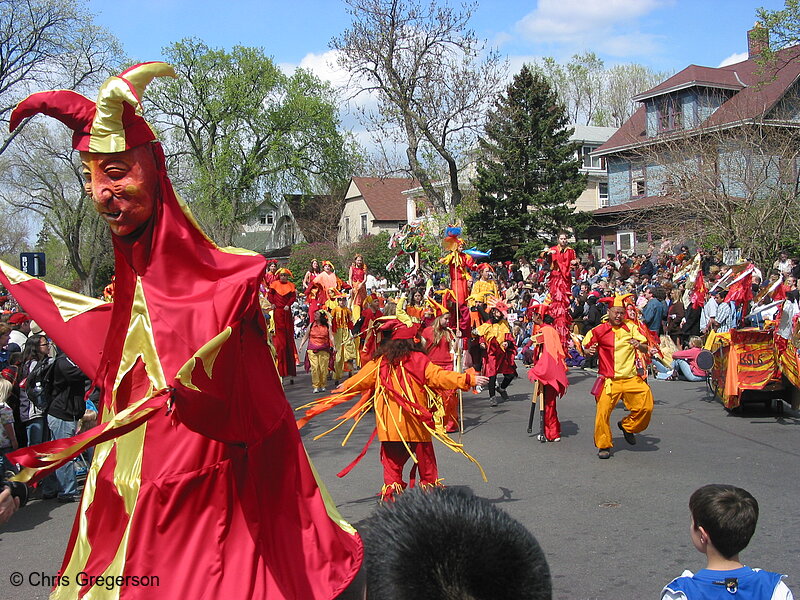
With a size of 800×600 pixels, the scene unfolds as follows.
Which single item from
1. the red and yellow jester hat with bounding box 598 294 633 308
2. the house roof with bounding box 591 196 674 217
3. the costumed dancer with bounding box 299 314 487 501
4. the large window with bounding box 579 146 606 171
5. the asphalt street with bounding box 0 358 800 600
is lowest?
the asphalt street with bounding box 0 358 800 600

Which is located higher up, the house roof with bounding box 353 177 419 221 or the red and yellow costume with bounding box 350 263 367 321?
the house roof with bounding box 353 177 419 221

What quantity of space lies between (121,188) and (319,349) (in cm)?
1237

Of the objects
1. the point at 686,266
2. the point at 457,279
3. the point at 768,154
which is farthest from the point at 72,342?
the point at 768,154

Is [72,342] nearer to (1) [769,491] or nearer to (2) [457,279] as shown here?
(1) [769,491]

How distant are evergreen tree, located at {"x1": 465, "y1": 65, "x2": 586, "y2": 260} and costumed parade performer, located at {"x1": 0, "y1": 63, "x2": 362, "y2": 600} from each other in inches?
1179

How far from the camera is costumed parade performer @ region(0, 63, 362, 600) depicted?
10.2 ft

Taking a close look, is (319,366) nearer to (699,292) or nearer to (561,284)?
(561,284)

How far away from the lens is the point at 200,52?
153ft

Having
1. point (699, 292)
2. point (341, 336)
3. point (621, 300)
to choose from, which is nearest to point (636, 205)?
point (699, 292)

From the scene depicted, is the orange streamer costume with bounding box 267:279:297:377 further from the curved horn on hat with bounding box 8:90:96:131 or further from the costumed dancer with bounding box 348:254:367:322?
the curved horn on hat with bounding box 8:90:96:131

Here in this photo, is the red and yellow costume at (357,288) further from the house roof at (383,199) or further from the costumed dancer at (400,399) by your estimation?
the house roof at (383,199)

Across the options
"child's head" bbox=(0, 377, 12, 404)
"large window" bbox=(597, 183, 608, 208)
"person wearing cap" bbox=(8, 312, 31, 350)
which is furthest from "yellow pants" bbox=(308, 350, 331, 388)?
Answer: "large window" bbox=(597, 183, 608, 208)

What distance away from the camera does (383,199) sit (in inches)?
2245

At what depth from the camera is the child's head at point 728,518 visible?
282 centimetres
